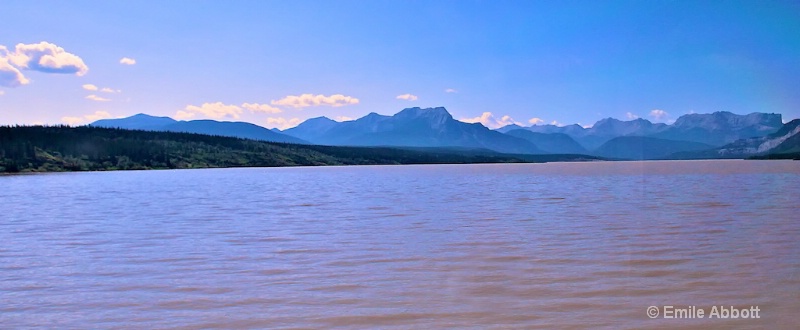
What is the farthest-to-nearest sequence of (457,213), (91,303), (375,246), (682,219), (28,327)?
(457,213) → (682,219) → (375,246) → (91,303) → (28,327)

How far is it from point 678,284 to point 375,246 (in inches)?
442

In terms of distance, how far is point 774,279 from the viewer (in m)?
16.0

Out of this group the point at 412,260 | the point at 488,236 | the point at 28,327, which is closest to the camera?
the point at 28,327

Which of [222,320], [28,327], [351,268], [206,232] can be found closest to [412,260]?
[351,268]

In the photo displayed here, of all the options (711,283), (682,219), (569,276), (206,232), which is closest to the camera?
(711,283)

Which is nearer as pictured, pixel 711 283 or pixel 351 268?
pixel 711 283

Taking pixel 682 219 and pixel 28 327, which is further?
pixel 682 219

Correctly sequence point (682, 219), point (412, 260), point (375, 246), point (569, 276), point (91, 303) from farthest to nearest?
point (682, 219) → point (375, 246) → point (412, 260) → point (569, 276) → point (91, 303)

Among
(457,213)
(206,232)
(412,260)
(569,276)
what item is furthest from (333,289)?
(457,213)

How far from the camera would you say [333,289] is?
1577 cm

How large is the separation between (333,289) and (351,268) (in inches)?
118

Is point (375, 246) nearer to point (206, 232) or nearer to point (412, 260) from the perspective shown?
point (412, 260)

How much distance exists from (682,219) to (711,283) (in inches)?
682

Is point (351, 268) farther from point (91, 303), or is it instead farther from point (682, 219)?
point (682, 219)
